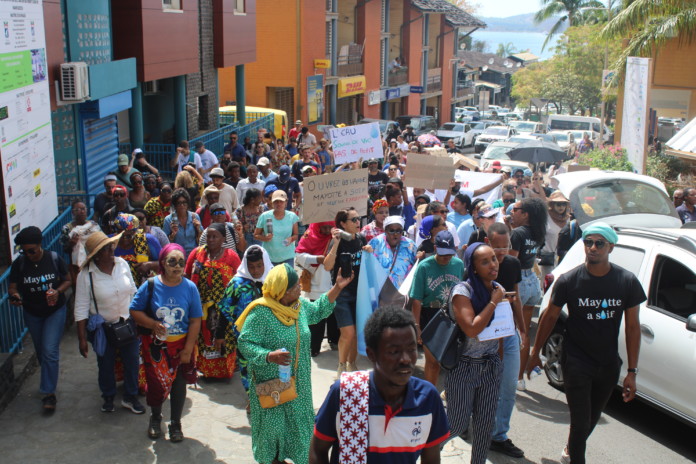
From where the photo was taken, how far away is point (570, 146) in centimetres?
3409

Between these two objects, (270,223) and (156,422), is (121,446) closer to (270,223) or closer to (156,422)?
(156,422)

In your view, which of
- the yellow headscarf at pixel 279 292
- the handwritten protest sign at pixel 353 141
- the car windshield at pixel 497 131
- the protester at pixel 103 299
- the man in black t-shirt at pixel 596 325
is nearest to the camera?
the yellow headscarf at pixel 279 292

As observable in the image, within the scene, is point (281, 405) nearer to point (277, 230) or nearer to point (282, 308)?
point (282, 308)

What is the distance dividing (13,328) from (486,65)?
9060 cm

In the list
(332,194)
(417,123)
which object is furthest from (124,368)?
(417,123)

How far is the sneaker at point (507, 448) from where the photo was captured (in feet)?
20.4

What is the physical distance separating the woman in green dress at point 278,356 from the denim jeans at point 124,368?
175cm

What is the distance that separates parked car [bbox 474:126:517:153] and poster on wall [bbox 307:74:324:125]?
8.34 metres

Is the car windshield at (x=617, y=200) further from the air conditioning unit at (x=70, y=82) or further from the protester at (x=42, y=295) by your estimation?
the air conditioning unit at (x=70, y=82)

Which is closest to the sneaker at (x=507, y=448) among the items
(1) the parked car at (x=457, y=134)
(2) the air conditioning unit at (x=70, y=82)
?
(2) the air conditioning unit at (x=70, y=82)

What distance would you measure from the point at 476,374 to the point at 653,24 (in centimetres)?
2083

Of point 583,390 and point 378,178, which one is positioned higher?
point 378,178

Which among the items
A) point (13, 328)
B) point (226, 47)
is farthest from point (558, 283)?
point (226, 47)

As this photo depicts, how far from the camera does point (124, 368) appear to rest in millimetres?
6805
